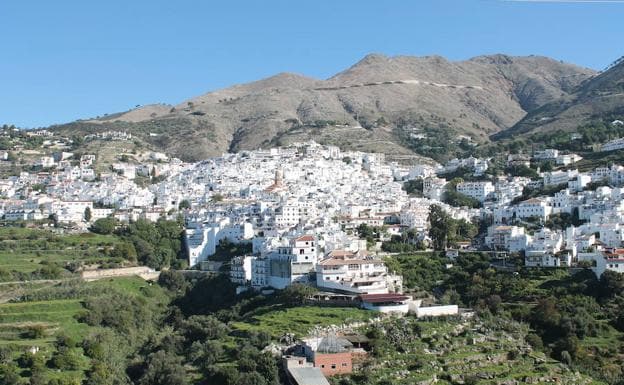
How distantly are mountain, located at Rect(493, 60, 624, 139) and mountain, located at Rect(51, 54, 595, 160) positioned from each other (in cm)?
844

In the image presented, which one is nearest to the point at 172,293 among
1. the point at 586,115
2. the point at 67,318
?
the point at 67,318

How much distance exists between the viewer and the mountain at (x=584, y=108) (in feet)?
306

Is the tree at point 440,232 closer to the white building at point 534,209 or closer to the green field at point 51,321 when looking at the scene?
the white building at point 534,209

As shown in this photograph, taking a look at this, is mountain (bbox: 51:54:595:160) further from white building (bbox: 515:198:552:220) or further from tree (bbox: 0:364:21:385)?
tree (bbox: 0:364:21:385)

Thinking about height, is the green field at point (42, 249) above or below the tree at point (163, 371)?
above

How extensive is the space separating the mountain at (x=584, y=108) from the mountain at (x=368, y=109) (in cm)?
844

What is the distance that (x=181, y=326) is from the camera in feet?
134

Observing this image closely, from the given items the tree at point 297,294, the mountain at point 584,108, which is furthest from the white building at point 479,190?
the tree at point 297,294

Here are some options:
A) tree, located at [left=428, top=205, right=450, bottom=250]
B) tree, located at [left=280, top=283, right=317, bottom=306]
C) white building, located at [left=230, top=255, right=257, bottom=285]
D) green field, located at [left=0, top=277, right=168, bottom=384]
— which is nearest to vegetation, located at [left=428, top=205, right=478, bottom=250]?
tree, located at [left=428, top=205, right=450, bottom=250]

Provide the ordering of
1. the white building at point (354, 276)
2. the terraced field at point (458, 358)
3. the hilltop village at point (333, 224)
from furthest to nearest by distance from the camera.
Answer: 1. the white building at point (354, 276)
2. the hilltop village at point (333, 224)
3. the terraced field at point (458, 358)

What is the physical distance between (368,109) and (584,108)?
36.7 m

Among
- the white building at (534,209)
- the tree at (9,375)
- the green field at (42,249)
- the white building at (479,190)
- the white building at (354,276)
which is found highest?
the white building at (479,190)

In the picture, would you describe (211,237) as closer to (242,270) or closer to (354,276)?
(242,270)

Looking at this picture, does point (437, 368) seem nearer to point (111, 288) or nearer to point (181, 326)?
point (181, 326)
